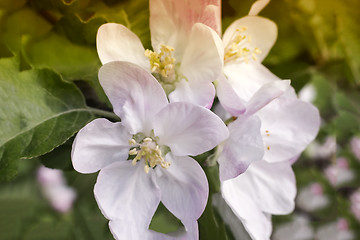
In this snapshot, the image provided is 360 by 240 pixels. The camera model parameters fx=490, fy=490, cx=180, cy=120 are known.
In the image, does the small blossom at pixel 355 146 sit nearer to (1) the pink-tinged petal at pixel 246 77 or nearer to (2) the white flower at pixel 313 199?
(2) the white flower at pixel 313 199

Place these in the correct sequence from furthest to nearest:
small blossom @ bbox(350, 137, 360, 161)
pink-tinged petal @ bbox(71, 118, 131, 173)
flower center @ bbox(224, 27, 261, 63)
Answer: small blossom @ bbox(350, 137, 360, 161) < flower center @ bbox(224, 27, 261, 63) < pink-tinged petal @ bbox(71, 118, 131, 173)

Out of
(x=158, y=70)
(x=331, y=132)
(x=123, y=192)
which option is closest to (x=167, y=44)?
(x=158, y=70)

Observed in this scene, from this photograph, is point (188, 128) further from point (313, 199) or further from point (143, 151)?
point (313, 199)

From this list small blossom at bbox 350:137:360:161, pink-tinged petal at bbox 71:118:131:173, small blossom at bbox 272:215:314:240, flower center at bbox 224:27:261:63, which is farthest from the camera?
small blossom at bbox 350:137:360:161

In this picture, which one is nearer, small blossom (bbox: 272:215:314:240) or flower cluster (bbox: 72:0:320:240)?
flower cluster (bbox: 72:0:320:240)

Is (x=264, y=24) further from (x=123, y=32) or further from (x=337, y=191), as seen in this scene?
(x=337, y=191)

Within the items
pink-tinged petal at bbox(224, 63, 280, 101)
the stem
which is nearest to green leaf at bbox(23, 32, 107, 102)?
the stem

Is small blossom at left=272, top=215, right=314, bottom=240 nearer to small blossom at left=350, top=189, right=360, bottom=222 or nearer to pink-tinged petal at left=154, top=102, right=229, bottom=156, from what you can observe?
small blossom at left=350, top=189, right=360, bottom=222

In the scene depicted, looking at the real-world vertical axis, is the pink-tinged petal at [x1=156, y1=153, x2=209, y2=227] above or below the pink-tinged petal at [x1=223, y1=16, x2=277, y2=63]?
below
